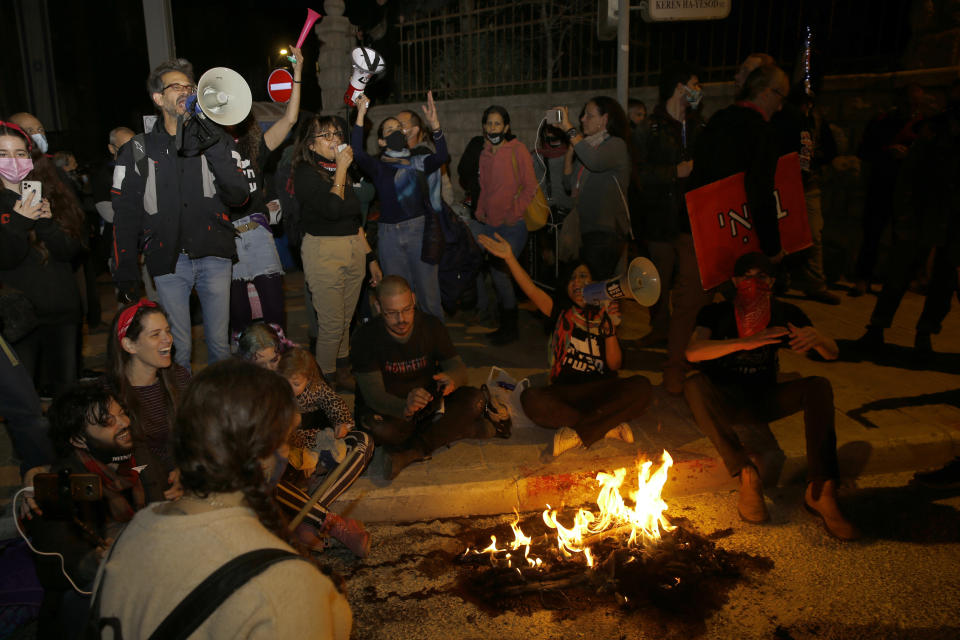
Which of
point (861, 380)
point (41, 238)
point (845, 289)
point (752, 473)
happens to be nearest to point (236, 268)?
point (41, 238)

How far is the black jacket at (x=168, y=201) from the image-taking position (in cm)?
428

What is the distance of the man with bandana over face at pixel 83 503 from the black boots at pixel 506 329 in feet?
13.5

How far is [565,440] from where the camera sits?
14.8ft

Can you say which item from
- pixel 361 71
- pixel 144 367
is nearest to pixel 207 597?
pixel 144 367

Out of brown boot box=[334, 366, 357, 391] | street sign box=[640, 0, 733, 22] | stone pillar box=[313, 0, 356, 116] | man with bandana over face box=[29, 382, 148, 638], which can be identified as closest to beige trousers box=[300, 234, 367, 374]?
brown boot box=[334, 366, 357, 391]

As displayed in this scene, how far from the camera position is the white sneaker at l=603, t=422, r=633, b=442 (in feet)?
15.4

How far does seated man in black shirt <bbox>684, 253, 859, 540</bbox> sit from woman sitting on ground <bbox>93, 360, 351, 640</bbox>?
3040mm

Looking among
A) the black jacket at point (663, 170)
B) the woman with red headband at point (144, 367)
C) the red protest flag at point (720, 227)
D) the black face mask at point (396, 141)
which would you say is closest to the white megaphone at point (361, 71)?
the black face mask at point (396, 141)

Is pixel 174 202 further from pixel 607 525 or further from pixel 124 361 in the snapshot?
pixel 607 525

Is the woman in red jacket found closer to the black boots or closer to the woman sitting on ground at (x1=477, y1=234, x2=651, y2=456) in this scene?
the black boots

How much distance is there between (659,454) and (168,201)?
3536mm

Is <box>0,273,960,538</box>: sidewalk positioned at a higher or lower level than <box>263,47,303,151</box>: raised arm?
lower

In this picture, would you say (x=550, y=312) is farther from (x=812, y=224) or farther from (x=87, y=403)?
(x=812, y=224)

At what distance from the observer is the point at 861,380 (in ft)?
18.7
